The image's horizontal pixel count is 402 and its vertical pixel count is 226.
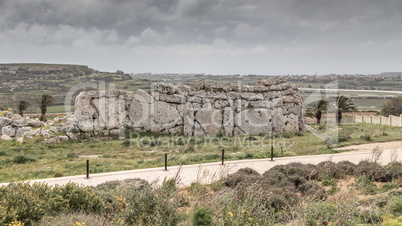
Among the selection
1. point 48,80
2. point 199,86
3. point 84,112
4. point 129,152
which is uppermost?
point 48,80

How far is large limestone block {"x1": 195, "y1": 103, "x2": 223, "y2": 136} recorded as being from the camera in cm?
2797

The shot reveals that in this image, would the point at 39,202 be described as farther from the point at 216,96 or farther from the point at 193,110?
the point at 216,96

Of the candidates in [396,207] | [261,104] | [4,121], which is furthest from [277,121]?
[4,121]

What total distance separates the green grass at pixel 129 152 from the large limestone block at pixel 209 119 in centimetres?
239

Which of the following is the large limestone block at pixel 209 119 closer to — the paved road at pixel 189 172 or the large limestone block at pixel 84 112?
the large limestone block at pixel 84 112

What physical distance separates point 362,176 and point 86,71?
4907 inches

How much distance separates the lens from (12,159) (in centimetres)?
1673

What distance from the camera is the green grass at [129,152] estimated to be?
14.1 metres

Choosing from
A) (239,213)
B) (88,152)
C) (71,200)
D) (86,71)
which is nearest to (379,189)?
(239,213)

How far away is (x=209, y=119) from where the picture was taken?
28.4m

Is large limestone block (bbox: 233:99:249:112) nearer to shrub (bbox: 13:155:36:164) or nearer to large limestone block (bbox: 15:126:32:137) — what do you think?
shrub (bbox: 13:155:36:164)

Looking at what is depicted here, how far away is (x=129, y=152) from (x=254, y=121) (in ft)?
47.2

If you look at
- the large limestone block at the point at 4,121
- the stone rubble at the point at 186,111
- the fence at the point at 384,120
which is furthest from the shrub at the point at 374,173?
the large limestone block at the point at 4,121

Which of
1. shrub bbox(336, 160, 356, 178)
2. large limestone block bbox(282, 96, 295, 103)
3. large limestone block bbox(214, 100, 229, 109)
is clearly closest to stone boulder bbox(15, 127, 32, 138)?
large limestone block bbox(214, 100, 229, 109)
